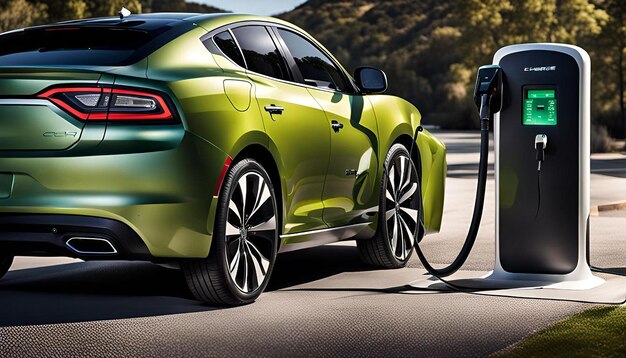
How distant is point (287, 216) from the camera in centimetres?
814

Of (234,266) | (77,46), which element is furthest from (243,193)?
(77,46)

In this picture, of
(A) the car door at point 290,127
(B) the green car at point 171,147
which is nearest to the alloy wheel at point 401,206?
(B) the green car at point 171,147

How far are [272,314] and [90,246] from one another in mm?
1162

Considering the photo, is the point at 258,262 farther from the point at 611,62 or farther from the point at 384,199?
the point at 611,62

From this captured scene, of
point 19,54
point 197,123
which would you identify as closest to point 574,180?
point 197,123

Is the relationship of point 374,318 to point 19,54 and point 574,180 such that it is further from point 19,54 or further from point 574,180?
point 19,54

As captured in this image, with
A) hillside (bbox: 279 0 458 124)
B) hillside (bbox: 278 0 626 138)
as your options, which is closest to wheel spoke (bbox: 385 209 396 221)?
hillside (bbox: 278 0 626 138)

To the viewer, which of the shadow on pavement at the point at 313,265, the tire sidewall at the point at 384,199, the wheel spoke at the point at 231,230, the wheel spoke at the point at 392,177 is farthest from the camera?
the wheel spoke at the point at 392,177

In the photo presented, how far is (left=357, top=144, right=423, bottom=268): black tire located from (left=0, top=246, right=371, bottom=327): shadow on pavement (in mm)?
247

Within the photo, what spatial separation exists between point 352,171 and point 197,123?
2116 millimetres

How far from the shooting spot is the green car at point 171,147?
23.0 ft

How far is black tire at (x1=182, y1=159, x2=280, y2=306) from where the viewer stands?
7.37m

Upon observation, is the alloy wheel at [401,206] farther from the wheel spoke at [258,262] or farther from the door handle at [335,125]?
the wheel spoke at [258,262]

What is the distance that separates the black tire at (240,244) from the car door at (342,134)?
0.87 metres
